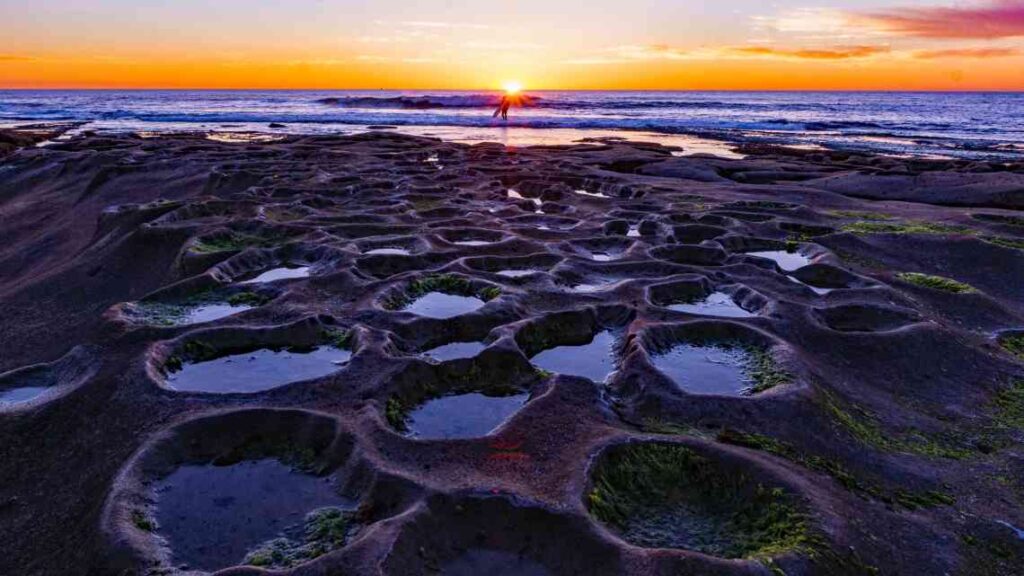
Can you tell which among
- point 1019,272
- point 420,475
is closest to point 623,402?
point 420,475

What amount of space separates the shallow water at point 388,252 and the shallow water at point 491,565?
429 cm

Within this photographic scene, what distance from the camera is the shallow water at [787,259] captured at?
6900 mm

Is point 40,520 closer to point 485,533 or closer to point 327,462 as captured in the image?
point 327,462

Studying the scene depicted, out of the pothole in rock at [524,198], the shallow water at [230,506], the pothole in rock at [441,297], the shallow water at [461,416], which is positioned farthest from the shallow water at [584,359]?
the pothole in rock at [524,198]

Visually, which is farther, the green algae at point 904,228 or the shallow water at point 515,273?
the green algae at point 904,228

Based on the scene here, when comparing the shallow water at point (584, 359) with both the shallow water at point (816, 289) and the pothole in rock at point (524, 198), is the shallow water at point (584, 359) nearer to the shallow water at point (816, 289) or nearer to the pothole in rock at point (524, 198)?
the shallow water at point (816, 289)

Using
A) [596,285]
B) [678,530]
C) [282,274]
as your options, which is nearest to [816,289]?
[596,285]

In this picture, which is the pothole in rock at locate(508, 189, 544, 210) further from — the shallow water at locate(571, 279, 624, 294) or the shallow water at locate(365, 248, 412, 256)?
the shallow water at locate(571, 279, 624, 294)

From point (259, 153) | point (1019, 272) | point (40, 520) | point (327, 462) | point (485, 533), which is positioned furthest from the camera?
point (259, 153)

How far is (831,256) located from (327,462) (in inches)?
225

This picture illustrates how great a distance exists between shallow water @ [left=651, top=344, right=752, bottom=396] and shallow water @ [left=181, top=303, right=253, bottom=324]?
3.21m

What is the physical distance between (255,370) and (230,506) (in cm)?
150

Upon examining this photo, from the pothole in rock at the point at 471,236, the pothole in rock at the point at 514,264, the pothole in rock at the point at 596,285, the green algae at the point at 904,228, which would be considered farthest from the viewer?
the green algae at the point at 904,228

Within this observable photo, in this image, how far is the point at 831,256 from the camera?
6.97 meters
